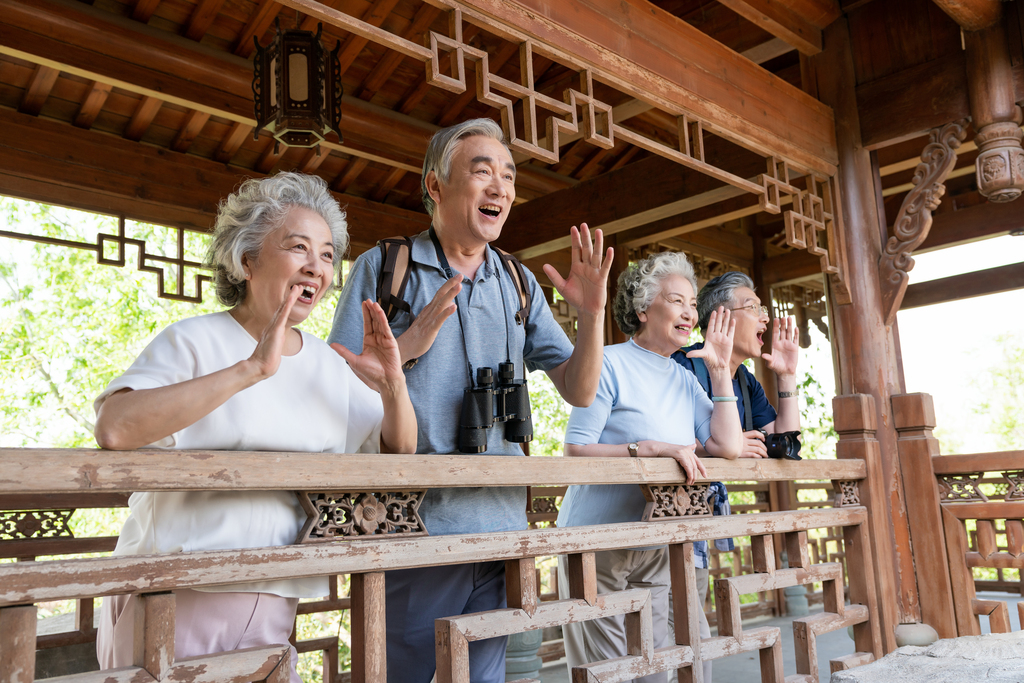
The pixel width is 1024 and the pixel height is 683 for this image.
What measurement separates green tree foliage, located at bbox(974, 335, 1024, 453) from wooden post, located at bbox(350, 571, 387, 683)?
17.8m

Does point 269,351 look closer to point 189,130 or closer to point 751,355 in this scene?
point 751,355

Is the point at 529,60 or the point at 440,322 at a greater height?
the point at 529,60

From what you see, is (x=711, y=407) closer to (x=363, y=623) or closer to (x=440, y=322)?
(x=440, y=322)

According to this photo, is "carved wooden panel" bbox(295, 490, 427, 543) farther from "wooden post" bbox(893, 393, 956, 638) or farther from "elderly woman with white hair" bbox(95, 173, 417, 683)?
"wooden post" bbox(893, 393, 956, 638)

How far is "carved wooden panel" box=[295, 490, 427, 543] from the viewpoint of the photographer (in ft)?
4.42

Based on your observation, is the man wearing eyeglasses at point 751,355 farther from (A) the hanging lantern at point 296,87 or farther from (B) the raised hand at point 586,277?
(A) the hanging lantern at point 296,87

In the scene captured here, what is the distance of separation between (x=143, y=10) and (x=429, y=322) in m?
2.78

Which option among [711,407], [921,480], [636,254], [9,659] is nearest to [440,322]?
[9,659]

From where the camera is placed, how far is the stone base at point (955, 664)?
185 cm

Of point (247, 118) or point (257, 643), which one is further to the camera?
point (247, 118)

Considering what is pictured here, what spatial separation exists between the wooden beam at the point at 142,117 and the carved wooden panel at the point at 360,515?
3139 millimetres

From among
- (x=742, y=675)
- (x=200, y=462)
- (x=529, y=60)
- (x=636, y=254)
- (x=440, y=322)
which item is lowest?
(x=742, y=675)

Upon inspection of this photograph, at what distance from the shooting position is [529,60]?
7.79 ft

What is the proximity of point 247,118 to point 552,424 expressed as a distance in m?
6.50
